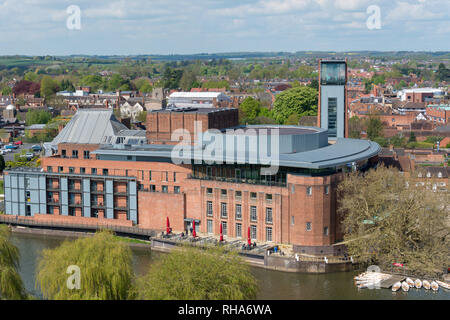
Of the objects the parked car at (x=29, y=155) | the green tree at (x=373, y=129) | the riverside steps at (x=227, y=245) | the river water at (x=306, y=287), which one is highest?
the green tree at (x=373, y=129)

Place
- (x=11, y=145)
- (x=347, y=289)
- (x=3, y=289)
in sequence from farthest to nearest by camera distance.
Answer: (x=11, y=145) → (x=347, y=289) → (x=3, y=289)

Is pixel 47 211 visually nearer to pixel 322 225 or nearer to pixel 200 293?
pixel 322 225

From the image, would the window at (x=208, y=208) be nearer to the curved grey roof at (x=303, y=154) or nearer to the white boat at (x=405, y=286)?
the curved grey roof at (x=303, y=154)

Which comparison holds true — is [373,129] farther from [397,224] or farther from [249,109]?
[397,224]

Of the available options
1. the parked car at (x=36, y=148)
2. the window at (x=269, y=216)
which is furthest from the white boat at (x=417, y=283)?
the parked car at (x=36, y=148)

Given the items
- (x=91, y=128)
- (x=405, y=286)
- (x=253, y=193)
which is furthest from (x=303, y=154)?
(x=91, y=128)

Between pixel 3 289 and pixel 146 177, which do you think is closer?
pixel 3 289
